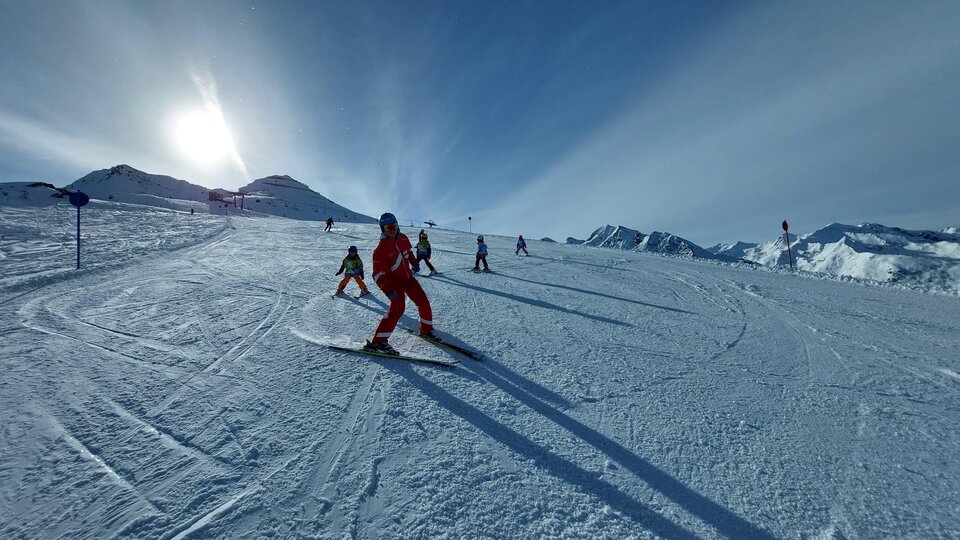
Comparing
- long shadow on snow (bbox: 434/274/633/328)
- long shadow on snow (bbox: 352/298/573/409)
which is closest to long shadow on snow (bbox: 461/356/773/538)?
long shadow on snow (bbox: 352/298/573/409)

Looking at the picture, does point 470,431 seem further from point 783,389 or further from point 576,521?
point 783,389

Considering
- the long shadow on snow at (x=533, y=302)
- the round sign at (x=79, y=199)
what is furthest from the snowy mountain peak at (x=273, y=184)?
the long shadow on snow at (x=533, y=302)

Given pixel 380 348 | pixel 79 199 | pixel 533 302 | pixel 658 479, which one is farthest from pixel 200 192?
pixel 658 479

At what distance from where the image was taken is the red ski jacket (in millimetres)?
5418

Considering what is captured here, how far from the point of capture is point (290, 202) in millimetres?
103188

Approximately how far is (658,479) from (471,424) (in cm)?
169

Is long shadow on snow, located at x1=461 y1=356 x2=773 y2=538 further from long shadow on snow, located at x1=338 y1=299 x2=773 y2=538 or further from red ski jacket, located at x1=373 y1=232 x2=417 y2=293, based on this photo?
red ski jacket, located at x1=373 y1=232 x2=417 y2=293

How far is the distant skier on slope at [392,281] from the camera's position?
5.23m

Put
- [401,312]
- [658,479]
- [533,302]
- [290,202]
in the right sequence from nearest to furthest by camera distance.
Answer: [658,479] < [401,312] < [533,302] < [290,202]

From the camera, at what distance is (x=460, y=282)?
11234 mm

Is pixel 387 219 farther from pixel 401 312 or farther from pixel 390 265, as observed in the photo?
pixel 401 312

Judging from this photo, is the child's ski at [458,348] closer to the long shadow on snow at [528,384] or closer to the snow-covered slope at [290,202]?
the long shadow on snow at [528,384]

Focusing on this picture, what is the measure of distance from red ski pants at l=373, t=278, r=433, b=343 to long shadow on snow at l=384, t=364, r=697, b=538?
1.32m

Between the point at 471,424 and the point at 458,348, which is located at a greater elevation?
the point at 458,348
